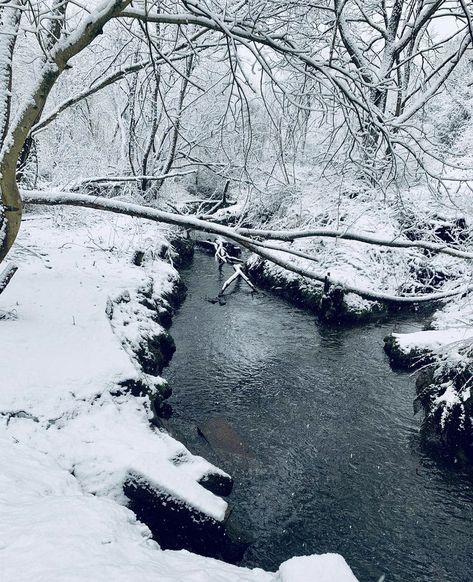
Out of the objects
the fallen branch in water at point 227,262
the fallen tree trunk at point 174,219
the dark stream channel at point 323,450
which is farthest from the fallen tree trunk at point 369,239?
the fallen branch in water at point 227,262

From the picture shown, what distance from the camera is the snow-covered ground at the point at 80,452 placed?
2.74 m

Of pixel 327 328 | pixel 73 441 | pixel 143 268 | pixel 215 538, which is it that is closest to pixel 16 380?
pixel 73 441

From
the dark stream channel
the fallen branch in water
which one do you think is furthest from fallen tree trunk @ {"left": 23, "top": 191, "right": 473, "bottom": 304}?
the fallen branch in water

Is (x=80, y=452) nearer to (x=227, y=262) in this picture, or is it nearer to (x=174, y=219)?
(x=174, y=219)

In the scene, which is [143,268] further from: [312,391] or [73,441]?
[73,441]

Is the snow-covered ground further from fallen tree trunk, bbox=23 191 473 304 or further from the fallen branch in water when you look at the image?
the fallen branch in water

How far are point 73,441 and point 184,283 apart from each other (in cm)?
993

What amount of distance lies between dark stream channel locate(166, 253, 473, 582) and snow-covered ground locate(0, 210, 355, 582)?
1.13 m

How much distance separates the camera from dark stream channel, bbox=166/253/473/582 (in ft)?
17.1

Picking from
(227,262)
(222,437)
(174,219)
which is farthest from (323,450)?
(227,262)

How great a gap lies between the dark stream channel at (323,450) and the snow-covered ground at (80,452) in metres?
1.13

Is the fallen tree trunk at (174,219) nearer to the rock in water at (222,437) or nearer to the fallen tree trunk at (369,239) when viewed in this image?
the fallen tree trunk at (369,239)

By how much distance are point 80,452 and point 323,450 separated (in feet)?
12.6

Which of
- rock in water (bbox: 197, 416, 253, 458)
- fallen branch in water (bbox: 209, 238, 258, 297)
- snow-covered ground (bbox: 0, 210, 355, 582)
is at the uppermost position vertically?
fallen branch in water (bbox: 209, 238, 258, 297)
